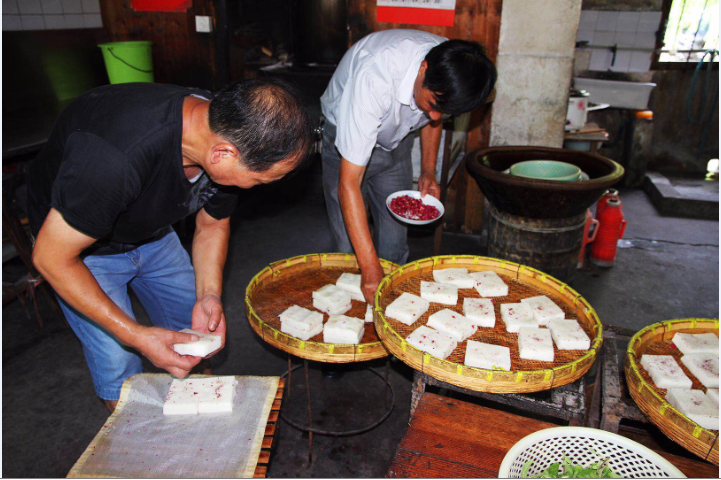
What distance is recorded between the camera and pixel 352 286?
2602mm

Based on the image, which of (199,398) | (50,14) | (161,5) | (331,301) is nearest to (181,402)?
(199,398)

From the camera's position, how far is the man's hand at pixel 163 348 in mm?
1830

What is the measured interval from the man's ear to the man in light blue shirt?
95 centimetres

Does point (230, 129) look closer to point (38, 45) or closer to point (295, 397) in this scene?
point (295, 397)

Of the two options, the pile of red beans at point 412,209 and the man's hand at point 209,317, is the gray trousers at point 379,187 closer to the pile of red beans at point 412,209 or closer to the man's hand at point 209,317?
the pile of red beans at point 412,209

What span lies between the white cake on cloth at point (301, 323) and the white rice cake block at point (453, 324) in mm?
552

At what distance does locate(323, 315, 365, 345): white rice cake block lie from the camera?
2260 mm

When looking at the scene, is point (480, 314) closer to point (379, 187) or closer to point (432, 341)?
point (432, 341)

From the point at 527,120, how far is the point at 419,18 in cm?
149

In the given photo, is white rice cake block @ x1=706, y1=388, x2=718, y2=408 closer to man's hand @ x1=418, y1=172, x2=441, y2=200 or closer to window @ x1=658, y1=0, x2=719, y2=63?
man's hand @ x1=418, y1=172, x2=441, y2=200

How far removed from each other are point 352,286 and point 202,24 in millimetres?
4615

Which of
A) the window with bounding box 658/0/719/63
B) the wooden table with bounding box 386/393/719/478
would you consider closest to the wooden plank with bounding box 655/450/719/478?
the wooden table with bounding box 386/393/719/478

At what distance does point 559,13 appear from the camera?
4367 mm

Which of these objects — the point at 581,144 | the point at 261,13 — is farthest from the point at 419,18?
the point at 261,13
